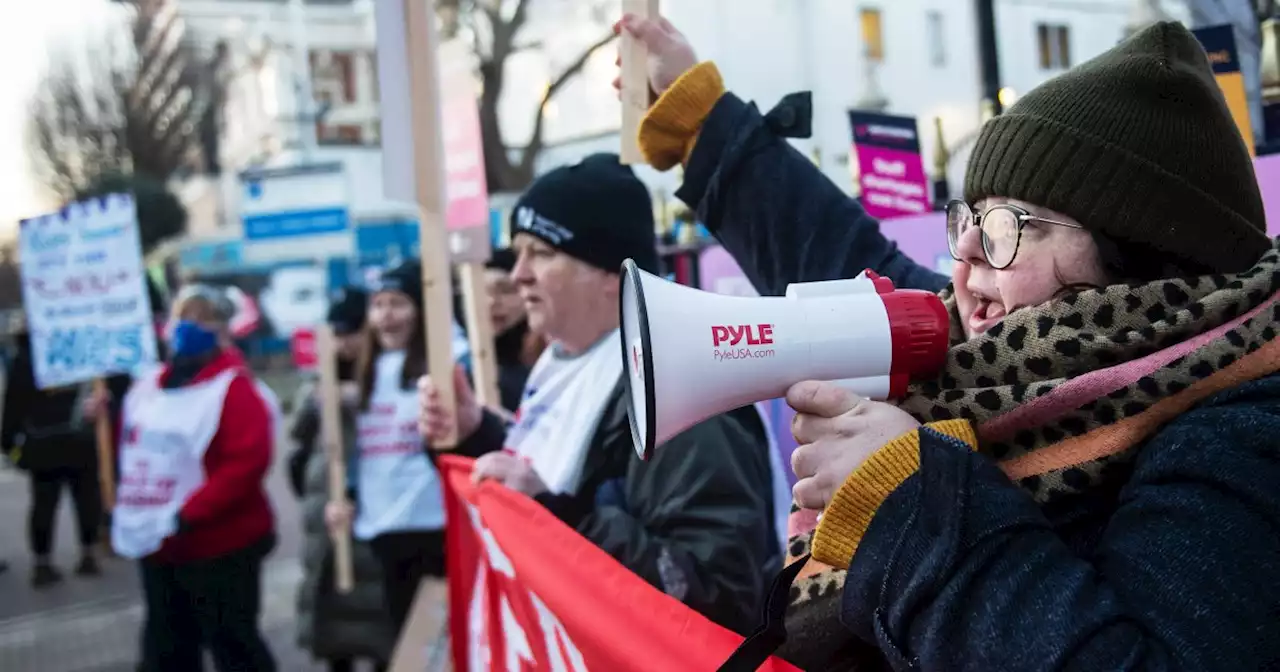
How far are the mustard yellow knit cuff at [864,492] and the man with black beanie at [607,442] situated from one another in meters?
0.73

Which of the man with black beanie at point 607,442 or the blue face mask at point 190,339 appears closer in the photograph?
the man with black beanie at point 607,442

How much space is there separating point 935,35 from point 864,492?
477 centimetres

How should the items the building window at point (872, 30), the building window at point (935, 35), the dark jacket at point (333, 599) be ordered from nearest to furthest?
the building window at point (872, 30), the dark jacket at point (333, 599), the building window at point (935, 35)

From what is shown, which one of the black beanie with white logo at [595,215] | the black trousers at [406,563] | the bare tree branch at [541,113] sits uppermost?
the bare tree branch at [541,113]

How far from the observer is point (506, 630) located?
2.02 meters

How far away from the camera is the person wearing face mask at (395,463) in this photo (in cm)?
395

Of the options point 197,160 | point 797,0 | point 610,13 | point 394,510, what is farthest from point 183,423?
point 197,160

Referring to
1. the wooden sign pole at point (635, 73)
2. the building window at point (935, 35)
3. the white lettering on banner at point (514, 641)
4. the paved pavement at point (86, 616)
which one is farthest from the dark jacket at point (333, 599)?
the building window at point (935, 35)

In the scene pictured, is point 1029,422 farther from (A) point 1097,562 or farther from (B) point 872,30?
(B) point 872,30

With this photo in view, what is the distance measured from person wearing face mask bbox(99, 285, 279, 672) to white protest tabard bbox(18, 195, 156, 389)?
1.61 m

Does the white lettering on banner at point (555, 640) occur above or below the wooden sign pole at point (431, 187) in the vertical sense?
below

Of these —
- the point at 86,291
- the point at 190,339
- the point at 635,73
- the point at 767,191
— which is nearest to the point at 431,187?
the point at 635,73

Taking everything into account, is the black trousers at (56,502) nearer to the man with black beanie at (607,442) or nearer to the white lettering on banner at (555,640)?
the man with black beanie at (607,442)

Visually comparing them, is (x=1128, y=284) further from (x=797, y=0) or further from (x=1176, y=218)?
(x=797, y=0)
